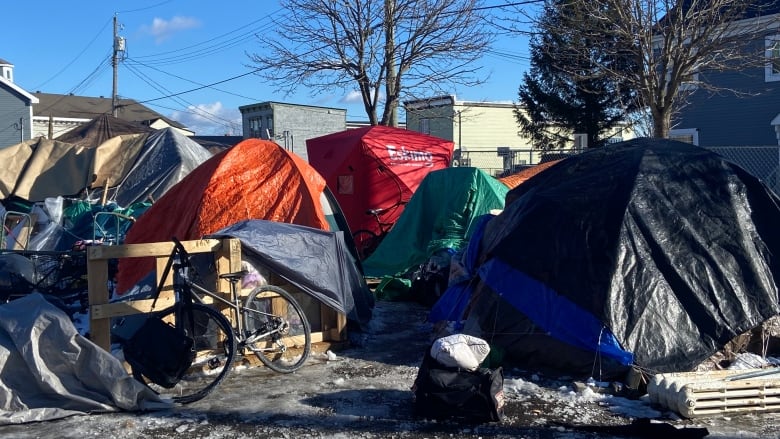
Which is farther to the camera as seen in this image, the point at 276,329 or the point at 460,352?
the point at 276,329

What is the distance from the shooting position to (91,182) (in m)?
15.2

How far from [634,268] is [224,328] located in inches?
144

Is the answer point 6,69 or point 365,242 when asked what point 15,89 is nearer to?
point 6,69

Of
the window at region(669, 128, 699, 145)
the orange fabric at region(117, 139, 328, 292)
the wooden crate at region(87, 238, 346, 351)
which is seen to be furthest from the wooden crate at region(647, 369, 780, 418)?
the window at region(669, 128, 699, 145)

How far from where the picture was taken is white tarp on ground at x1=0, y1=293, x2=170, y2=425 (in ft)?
18.6

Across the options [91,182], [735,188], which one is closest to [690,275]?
[735,188]

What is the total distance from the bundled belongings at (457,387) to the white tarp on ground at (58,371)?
2.18 m

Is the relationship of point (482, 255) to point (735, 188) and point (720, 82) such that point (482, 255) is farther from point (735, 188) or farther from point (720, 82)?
point (720, 82)

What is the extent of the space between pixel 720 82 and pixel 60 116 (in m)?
34.5

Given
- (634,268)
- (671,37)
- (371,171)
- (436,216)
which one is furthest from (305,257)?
(671,37)

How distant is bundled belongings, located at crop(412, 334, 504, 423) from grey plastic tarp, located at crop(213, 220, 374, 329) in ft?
6.53

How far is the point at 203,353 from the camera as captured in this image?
6703 mm

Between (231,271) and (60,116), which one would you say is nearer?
(231,271)

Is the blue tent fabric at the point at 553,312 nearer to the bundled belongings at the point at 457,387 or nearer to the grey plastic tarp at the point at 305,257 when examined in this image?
the bundled belongings at the point at 457,387
